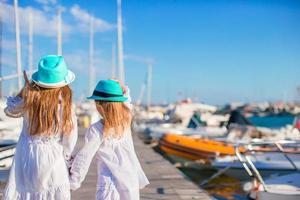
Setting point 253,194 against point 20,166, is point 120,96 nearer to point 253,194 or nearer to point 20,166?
point 20,166

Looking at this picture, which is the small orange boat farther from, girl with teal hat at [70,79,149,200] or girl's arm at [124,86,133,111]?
girl with teal hat at [70,79,149,200]

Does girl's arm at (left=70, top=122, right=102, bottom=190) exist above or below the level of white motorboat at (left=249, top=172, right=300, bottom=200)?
above

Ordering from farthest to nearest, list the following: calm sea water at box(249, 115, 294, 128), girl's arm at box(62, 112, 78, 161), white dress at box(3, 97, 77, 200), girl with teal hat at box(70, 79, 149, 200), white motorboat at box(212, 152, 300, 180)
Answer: calm sea water at box(249, 115, 294, 128) → white motorboat at box(212, 152, 300, 180) → girl with teal hat at box(70, 79, 149, 200) → girl's arm at box(62, 112, 78, 161) → white dress at box(3, 97, 77, 200)

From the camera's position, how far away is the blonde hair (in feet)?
11.5

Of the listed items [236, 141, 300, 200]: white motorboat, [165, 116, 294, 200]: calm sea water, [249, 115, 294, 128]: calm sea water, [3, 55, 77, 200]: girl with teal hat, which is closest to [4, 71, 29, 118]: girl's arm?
[3, 55, 77, 200]: girl with teal hat

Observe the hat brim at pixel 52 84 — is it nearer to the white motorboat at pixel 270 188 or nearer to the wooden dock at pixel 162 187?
the wooden dock at pixel 162 187

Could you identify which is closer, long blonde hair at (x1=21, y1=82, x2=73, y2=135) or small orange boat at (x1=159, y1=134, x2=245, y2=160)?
long blonde hair at (x1=21, y1=82, x2=73, y2=135)

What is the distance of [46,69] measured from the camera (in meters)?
3.24

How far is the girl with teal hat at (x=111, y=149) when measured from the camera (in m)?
3.43

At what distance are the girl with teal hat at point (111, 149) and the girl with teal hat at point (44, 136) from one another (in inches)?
7.3

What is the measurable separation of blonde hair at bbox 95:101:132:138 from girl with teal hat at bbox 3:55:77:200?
11.7 inches

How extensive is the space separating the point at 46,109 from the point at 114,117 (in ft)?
1.86

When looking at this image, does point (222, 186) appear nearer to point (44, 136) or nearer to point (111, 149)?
point (111, 149)

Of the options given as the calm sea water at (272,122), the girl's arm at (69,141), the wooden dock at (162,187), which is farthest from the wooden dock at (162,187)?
the calm sea water at (272,122)
